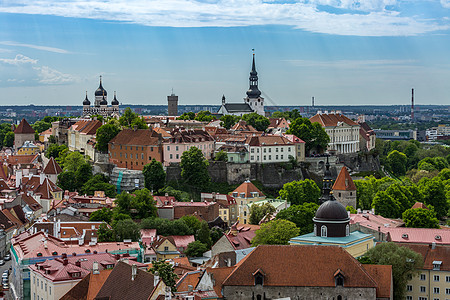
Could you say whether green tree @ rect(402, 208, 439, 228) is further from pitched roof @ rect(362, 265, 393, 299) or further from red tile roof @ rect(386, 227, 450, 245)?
pitched roof @ rect(362, 265, 393, 299)

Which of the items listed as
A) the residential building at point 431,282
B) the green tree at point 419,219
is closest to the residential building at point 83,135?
the green tree at point 419,219

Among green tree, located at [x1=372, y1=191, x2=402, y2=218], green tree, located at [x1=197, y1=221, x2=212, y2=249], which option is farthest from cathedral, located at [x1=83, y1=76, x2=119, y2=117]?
green tree, located at [x1=197, y1=221, x2=212, y2=249]

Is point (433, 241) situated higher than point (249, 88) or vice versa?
point (249, 88)

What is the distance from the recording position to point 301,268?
47094 millimetres

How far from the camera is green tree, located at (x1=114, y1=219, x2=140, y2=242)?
6775cm

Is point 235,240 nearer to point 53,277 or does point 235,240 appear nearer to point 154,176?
point 53,277

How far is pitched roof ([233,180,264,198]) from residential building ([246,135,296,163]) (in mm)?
8203

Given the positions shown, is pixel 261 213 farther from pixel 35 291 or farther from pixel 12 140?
→ pixel 12 140

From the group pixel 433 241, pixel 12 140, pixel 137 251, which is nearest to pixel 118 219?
pixel 137 251

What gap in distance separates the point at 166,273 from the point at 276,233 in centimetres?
1989

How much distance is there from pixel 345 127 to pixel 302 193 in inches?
1312

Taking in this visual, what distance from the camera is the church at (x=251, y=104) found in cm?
16900

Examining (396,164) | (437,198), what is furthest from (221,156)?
(396,164)

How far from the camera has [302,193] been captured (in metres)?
93.1
